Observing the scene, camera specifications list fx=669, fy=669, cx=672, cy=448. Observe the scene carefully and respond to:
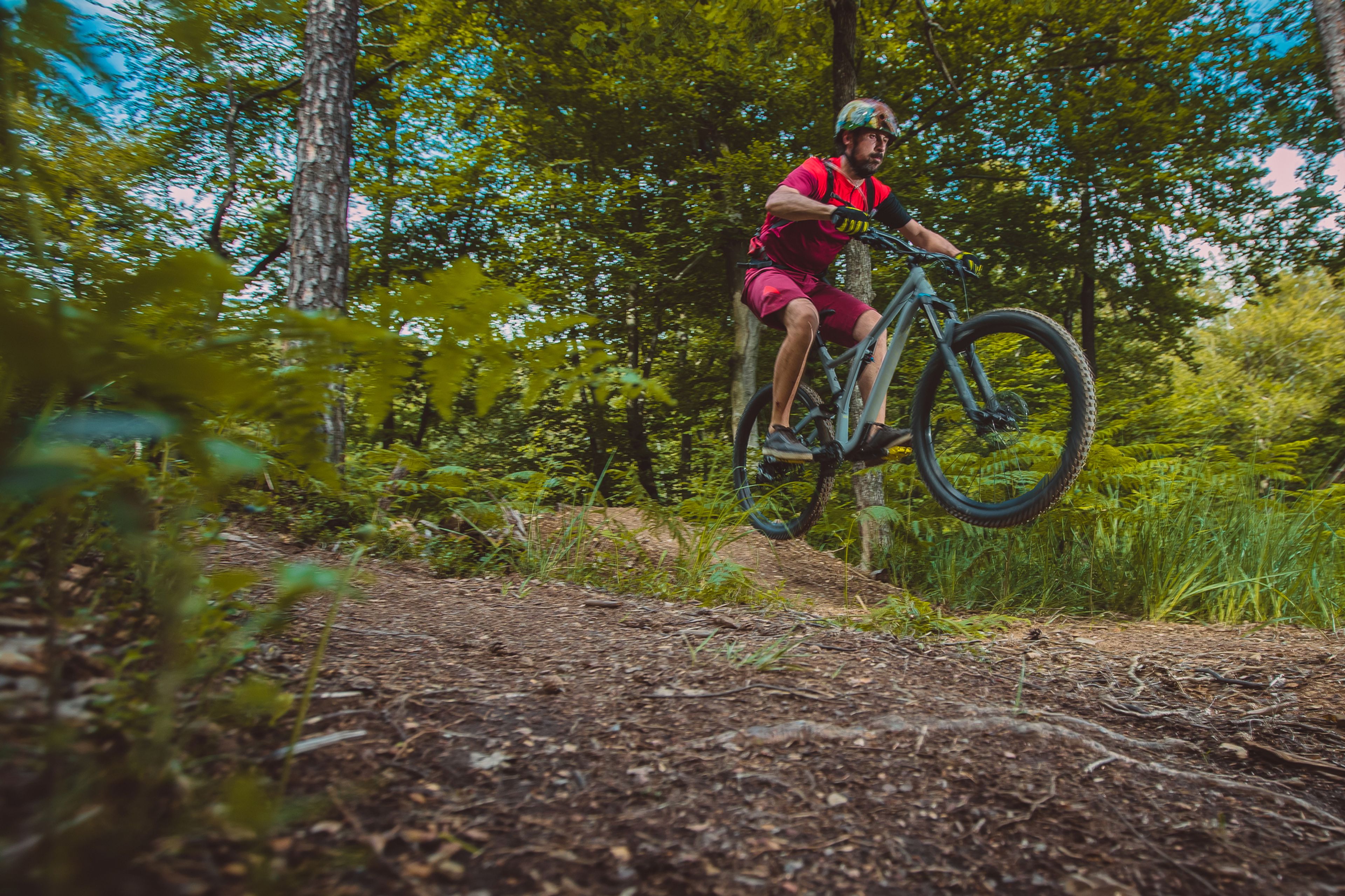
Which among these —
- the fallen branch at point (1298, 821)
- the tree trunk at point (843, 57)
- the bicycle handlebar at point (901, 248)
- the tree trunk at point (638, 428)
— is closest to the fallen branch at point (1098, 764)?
the fallen branch at point (1298, 821)

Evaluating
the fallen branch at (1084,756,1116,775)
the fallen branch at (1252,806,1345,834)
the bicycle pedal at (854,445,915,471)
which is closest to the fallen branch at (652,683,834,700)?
the fallen branch at (1084,756,1116,775)

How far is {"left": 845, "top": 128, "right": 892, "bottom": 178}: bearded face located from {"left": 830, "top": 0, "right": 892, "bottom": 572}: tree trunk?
2213mm

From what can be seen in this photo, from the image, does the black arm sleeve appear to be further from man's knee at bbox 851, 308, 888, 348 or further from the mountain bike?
man's knee at bbox 851, 308, 888, 348

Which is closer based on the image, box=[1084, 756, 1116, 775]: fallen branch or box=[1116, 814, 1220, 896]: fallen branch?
box=[1116, 814, 1220, 896]: fallen branch

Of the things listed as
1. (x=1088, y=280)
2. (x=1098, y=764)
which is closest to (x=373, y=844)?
(x=1098, y=764)

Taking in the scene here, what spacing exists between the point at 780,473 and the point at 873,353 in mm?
1022

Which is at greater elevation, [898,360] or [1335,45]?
[1335,45]

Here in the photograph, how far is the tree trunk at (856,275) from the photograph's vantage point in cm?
577

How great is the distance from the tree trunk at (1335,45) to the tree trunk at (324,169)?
7543mm

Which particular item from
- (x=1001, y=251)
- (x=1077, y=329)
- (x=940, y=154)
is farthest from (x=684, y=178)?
(x=1077, y=329)

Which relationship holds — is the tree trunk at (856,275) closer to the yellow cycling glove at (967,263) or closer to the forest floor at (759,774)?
the yellow cycling glove at (967,263)

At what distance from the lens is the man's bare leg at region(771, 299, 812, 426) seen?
351 centimetres

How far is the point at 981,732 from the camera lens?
1.52 meters

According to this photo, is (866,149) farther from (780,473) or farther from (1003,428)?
(780,473)
